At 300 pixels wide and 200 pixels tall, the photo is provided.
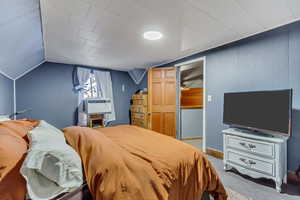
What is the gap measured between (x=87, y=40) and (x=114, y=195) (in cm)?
247

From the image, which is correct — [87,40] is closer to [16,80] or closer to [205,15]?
[205,15]

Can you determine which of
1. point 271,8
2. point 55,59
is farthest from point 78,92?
point 271,8

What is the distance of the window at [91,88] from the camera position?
438 centimetres

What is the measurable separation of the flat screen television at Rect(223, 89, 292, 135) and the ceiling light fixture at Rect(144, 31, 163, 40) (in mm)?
1544

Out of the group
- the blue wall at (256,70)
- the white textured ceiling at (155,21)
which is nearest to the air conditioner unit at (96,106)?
the white textured ceiling at (155,21)

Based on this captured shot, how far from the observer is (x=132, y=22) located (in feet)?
6.35

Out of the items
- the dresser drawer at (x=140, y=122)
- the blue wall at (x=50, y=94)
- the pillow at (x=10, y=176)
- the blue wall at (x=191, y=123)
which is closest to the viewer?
the pillow at (x=10, y=176)

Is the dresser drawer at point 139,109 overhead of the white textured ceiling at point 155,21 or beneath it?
beneath

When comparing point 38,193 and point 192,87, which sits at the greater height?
point 192,87

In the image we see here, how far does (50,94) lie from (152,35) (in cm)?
319

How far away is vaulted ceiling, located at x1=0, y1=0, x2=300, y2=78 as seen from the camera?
156cm

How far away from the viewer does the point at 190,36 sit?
241 centimetres

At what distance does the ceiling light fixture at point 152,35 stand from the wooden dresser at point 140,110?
215 cm

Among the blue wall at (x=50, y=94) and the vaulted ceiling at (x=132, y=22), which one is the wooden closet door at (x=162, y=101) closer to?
the vaulted ceiling at (x=132, y=22)
